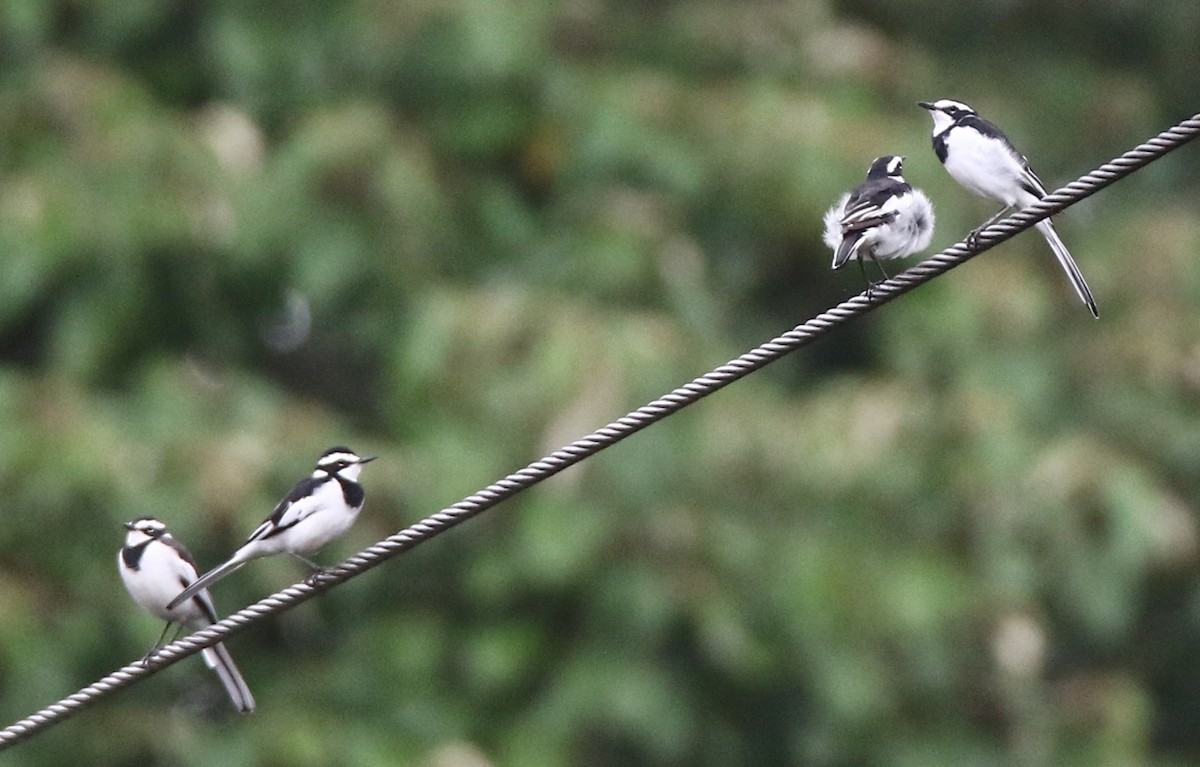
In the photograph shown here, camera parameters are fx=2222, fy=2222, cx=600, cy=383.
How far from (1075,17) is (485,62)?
601 cm

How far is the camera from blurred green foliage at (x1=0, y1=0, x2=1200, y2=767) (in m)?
9.80

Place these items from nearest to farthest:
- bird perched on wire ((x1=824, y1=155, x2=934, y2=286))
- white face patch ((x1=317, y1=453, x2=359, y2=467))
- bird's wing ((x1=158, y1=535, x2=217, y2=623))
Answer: bird perched on wire ((x1=824, y1=155, x2=934, y2=286)), white face patch ((x1=317, y1=453, x2=359, y2=467)), bird's wing ((x1=158, y1=535, x2=217, y2=623))

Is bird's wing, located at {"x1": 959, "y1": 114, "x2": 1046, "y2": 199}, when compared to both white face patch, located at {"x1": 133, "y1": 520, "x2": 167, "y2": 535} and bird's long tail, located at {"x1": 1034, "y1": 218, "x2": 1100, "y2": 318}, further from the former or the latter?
white face patch, located at {"x1": 133, "y1": 520, "x2": 167, "y2": 535}

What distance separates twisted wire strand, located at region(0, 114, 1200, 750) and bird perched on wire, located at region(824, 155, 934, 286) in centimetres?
65

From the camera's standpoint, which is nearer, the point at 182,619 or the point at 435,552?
the point at 182,619

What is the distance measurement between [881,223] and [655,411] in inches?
40.1

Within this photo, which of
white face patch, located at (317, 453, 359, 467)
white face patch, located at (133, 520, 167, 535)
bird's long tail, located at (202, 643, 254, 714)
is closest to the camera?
bird's long tail, located at (202, 643, 254, 714)

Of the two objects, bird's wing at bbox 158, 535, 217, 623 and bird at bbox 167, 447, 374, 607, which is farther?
bird's wing at bbox 158, 535, 217, 623

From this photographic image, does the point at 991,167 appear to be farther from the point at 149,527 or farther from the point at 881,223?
the point at 149,527

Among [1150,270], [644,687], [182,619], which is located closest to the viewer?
[182,619]

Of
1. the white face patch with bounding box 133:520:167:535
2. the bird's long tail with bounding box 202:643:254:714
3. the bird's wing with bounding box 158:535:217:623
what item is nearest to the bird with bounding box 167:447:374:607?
the bird's long tail with bounding box 202:643:254:714

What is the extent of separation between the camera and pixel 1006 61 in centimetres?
1466

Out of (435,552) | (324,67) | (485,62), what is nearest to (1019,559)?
(435,552)

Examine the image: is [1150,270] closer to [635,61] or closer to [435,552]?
[635,61]
